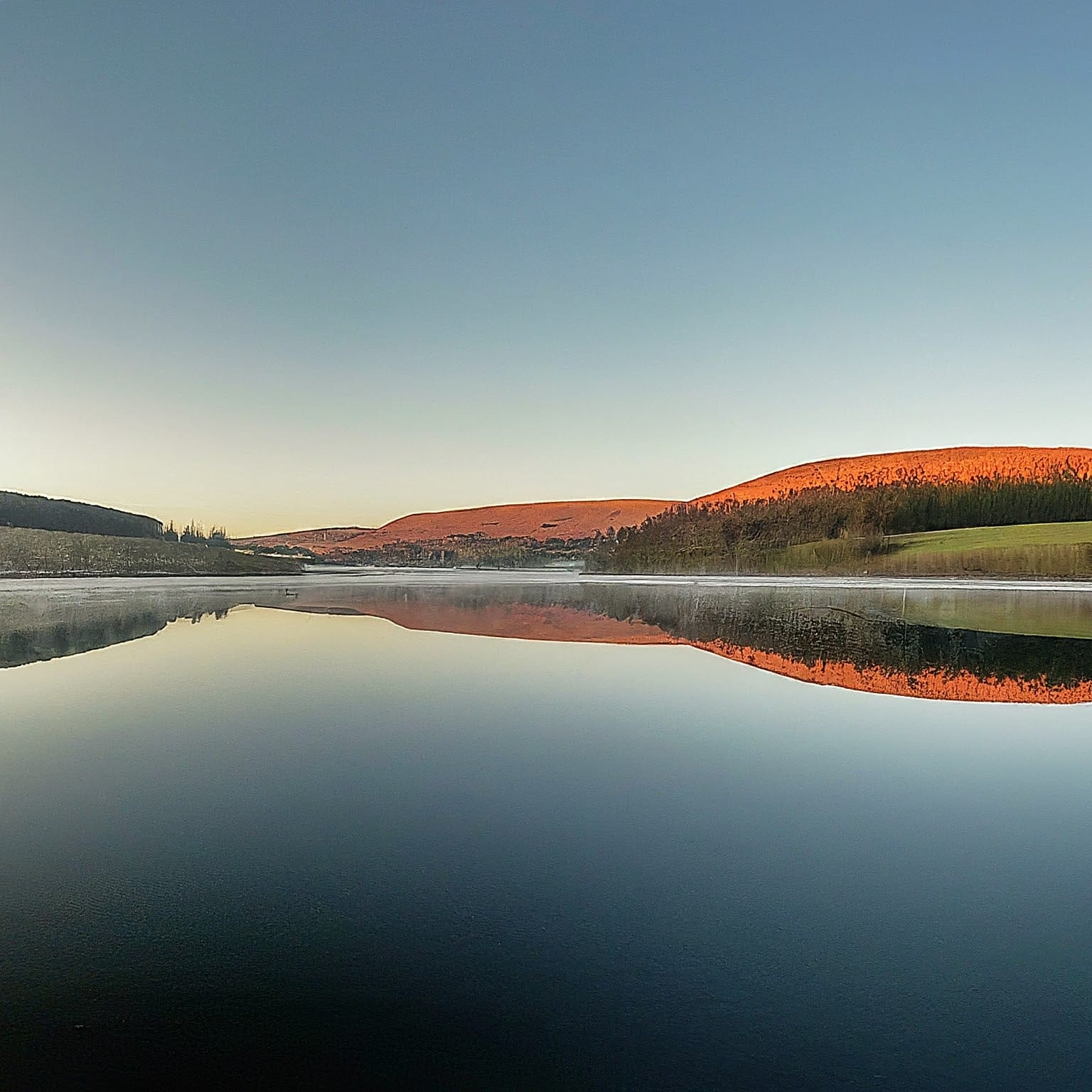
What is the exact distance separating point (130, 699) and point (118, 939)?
4016 mm

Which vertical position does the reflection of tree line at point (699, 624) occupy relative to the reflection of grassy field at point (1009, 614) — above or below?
above

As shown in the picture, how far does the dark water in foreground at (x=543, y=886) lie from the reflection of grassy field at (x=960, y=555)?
3118 cm

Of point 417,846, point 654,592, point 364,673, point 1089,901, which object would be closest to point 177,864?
point 417,846

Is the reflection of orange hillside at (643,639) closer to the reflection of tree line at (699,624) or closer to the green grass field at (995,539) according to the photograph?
the reflection of tree line at (699,624)

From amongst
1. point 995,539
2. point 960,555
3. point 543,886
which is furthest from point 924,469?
point 543,886

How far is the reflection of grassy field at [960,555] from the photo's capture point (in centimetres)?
3362

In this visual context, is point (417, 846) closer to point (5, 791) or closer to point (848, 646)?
point (5, 791)

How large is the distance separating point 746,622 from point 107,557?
21.8 meters

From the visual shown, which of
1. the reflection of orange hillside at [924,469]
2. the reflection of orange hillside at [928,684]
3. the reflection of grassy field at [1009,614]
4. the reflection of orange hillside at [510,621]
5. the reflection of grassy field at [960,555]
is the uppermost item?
the reflection of orange hillside at [924,469]

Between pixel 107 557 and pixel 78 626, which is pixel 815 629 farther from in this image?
pixel 107 557

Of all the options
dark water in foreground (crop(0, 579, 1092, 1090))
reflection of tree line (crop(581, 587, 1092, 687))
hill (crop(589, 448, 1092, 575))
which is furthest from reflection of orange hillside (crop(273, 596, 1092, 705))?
hill (crop(589, 448, 1092, 575))

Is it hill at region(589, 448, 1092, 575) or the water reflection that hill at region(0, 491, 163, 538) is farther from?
hill at region(589, 448, 1092, 575)

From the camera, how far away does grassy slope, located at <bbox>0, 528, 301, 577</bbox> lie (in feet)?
78.1

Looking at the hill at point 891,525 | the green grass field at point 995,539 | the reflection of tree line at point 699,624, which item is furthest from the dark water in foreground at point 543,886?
Result: the green grass field at point 995,539
